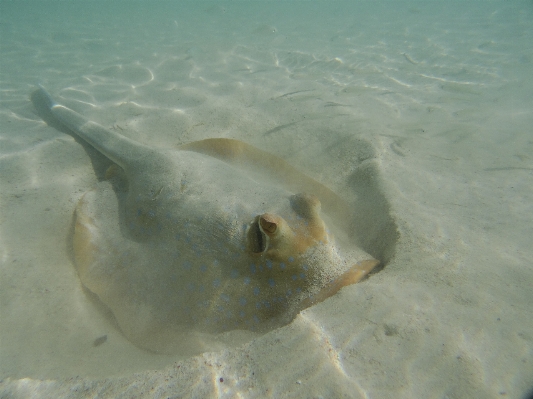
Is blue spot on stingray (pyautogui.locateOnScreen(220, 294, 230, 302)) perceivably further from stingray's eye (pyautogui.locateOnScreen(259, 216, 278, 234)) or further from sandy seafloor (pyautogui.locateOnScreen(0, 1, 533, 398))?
stingray's eye (pyautogui.locateOnScreen(259, 216, 278, 234))

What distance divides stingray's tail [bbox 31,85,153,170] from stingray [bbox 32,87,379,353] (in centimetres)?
37

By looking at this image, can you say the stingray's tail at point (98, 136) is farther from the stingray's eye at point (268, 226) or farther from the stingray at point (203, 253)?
the stingray's eye at point (268, 226)

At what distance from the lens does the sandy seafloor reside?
74.7 inches

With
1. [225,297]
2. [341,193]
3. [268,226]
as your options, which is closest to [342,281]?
[268,226]

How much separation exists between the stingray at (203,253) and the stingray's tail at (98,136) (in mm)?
368

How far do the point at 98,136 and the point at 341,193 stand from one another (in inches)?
164

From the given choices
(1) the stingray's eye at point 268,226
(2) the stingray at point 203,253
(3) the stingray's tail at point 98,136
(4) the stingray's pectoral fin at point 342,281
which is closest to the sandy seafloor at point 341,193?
(4) the stingray's pectoral fin at point 342,281

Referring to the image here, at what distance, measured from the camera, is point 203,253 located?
8.75ft

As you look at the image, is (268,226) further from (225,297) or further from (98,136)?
(98,136)

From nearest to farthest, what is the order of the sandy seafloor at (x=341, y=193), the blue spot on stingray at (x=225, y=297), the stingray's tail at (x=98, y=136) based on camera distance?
1. the sandy seafloor at (x=341, y=193)
2. the blue spot on stingray at (x=225, y=297)
3. the stingray's tail at (x=98, y=136)

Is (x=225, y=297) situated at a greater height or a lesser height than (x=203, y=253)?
lesser

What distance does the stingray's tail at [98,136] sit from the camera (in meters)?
4.09

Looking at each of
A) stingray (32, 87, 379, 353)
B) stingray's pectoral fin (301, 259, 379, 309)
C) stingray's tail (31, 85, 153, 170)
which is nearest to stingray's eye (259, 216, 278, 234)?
stingray (32, 87, 379, 353)

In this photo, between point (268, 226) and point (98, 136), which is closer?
point (268, 226)
